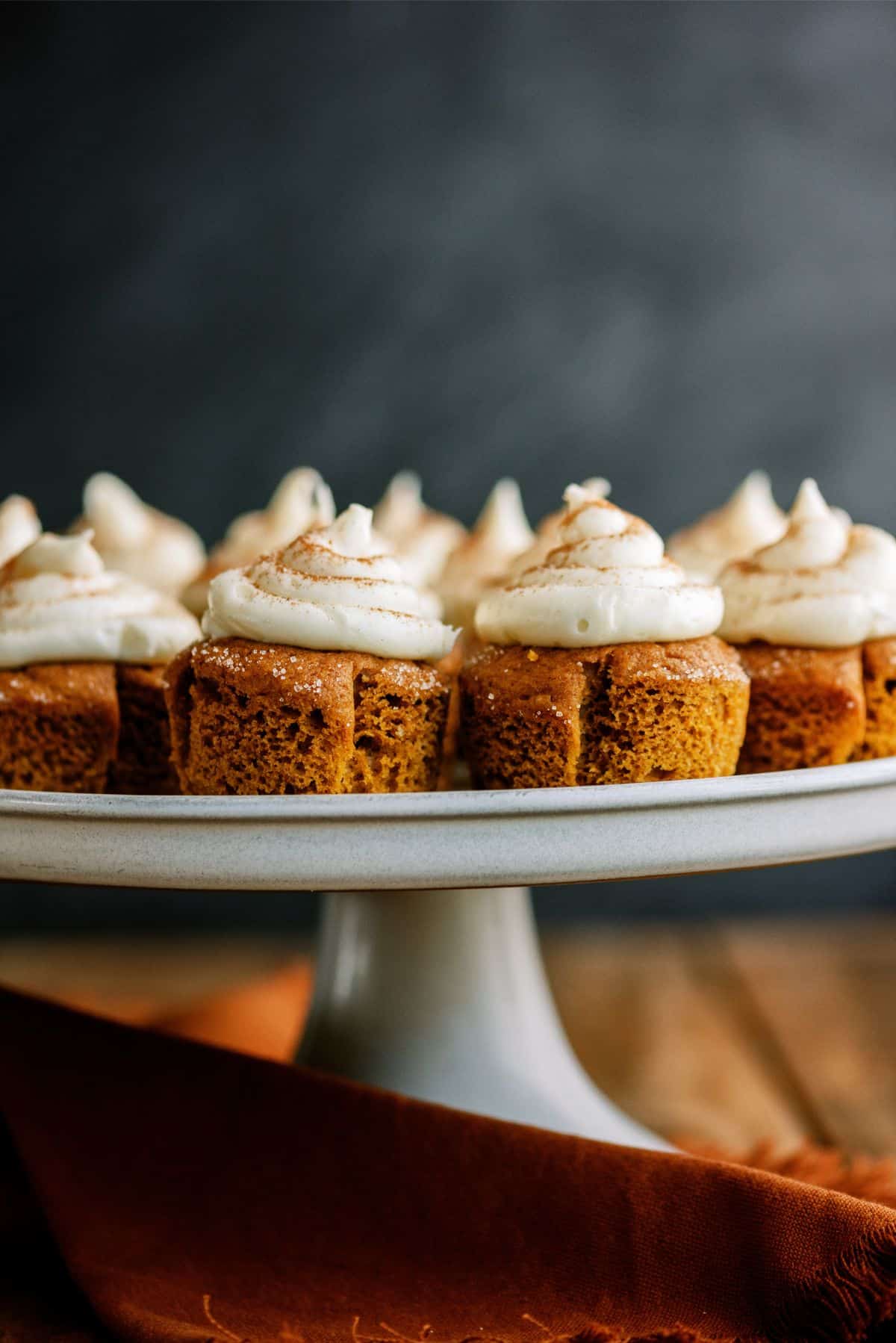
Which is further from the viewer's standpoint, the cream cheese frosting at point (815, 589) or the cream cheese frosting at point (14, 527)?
the cream cheese frosting at point (14, 527)

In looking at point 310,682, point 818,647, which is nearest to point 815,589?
point 818,647

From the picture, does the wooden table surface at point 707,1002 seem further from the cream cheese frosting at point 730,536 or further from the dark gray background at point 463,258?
the cream cheese frosting at point 730,536

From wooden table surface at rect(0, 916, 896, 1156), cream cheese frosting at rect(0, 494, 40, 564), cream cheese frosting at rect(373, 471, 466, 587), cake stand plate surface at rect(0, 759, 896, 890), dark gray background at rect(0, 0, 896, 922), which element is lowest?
wooden table surface at rect(0, 916, 896, 1156)

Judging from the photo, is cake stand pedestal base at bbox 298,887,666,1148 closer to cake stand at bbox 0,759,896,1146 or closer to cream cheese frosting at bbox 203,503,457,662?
cream cheese frosting at bbox 203,503,457,662

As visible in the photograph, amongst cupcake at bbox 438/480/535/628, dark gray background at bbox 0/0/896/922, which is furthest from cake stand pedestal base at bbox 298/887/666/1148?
dark gray background at bbox 0/0/896/922

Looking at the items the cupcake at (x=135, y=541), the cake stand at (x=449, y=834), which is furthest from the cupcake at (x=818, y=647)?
the cupcake at (x=135, y=541)

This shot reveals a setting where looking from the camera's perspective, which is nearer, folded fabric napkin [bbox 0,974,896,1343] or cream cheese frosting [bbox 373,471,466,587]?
folded fabric napkin [bbox 0,974,896,1343]

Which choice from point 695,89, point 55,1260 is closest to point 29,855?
point 55,1260
